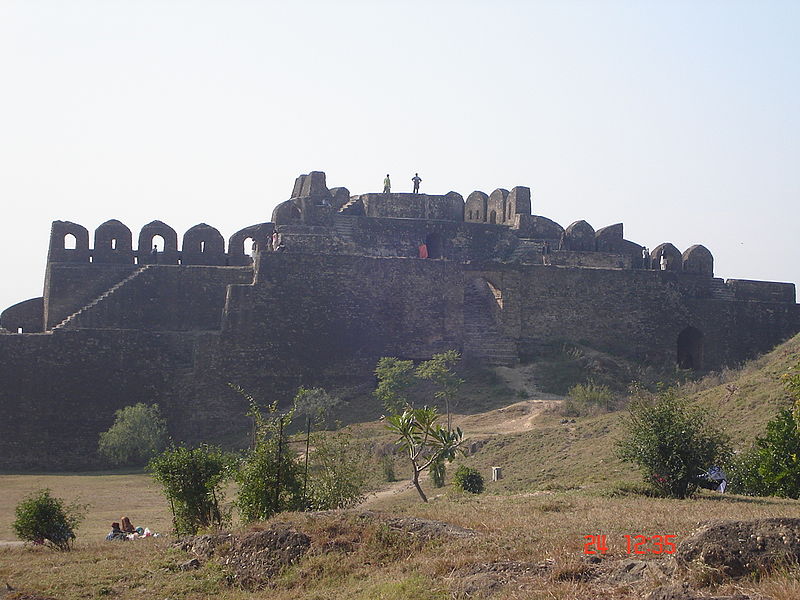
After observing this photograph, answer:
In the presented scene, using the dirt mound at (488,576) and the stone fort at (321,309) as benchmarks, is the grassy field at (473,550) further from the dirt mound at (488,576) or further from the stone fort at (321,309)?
the stone fort at (321,309)

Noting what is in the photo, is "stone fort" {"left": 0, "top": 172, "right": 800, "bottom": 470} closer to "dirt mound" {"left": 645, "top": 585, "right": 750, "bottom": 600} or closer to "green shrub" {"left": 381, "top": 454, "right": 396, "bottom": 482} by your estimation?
"green shrub" {"left": 381, "top": 454, "right": 396, "bottom": 482}

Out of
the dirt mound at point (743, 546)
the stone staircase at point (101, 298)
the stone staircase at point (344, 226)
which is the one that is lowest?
the dirt mound at point (743, 546)

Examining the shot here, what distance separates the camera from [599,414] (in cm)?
2114

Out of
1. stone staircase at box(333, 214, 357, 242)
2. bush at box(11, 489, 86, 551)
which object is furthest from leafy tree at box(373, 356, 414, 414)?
bush at box(11, 489, 86, 551)

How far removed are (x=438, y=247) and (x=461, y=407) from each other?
25.5 feet

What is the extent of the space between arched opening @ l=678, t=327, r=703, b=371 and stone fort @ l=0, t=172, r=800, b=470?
0.08 m

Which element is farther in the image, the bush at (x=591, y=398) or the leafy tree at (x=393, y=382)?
the leafy tree at (x=393, y=382)

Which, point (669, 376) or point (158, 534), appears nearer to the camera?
point (158, 534)

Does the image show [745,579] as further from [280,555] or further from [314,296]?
[314,296]

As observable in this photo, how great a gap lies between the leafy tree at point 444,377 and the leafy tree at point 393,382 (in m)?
0.34

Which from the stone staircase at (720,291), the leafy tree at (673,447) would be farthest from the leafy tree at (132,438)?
the stone staircase at (720,291)

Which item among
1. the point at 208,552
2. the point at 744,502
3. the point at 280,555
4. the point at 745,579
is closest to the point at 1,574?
the point at 208,552
